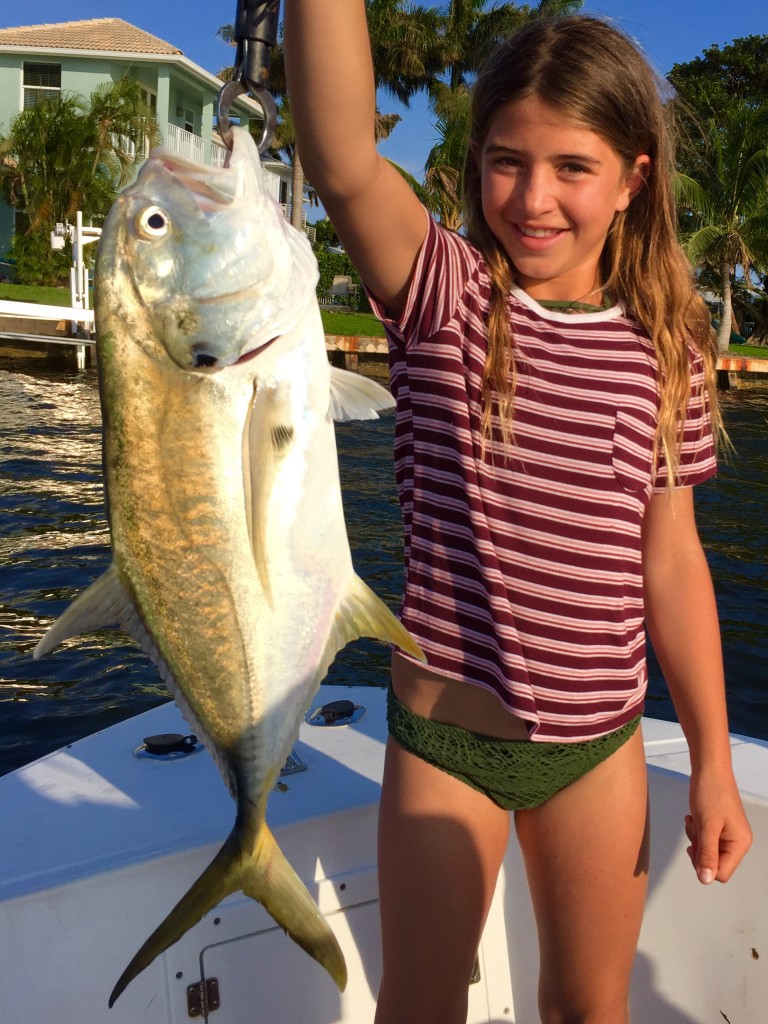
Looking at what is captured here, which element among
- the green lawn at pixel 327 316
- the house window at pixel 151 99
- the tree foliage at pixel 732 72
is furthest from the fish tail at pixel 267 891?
the tree foliage at pixel 732 72

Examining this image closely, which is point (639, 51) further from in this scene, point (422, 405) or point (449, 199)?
point (449, 199)

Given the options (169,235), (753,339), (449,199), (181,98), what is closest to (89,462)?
(169,235)

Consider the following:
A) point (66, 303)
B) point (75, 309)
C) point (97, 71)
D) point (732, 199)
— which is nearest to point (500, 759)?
point (75, 309)

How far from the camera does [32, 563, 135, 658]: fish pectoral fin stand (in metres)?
1.68

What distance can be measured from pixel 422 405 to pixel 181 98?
4245cm

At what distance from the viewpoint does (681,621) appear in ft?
7.51

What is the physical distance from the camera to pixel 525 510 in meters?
2.03

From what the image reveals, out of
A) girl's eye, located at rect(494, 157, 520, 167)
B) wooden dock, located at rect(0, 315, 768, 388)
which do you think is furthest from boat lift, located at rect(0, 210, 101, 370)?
girl's eye, located at rect(494, 157, 520, 167)

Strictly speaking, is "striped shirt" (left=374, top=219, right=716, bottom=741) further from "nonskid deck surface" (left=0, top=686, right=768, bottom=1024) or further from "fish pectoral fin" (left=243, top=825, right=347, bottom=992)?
"nonskid deck surface" (left=0, top=686, right=768, bottom=1024)

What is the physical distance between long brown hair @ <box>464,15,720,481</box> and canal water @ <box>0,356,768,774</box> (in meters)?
4.65

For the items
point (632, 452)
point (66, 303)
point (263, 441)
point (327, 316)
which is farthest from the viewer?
point (327, 316)

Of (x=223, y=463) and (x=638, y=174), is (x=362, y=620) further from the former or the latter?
(x=638, y=174)

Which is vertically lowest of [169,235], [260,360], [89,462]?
[89,462]

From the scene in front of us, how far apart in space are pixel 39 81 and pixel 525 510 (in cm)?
4263
